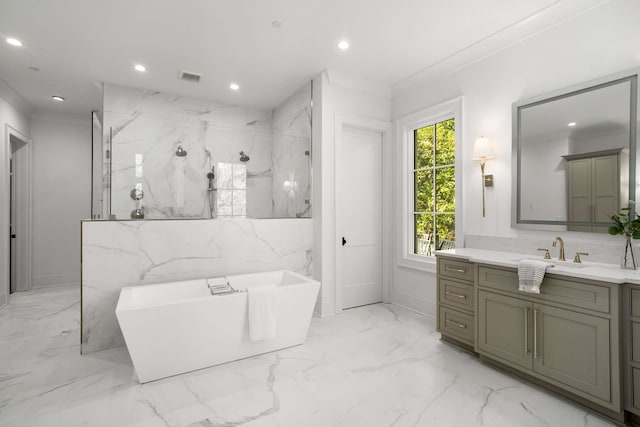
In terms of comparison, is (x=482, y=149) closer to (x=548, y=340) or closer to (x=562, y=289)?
(x=562, y=289)

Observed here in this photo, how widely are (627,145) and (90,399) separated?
3871 millimetres

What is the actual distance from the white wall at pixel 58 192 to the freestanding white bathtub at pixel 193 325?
11.0 feet

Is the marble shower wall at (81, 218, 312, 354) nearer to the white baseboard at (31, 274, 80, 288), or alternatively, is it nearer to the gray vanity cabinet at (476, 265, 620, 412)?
the gray vanity cabinet at (476, 265, 620, 412)

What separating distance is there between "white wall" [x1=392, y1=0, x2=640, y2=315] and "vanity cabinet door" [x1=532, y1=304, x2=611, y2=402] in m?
0.75

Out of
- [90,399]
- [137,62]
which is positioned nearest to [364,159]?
[137,62]

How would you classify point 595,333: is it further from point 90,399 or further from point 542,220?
point 90,399

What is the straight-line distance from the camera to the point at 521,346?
2.11 m

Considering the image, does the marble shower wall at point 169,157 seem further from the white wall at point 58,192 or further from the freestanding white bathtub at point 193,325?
the white wall at point 58,192

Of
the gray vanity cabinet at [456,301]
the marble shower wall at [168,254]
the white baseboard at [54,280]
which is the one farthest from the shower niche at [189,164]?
the white baseboard at [54,280]

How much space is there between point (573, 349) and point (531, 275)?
47 centimetres

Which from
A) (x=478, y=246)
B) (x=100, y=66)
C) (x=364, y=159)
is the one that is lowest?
(x=478, y=246)

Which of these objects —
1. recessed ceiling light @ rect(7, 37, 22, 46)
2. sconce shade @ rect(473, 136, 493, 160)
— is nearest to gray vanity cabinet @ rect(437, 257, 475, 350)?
sconce shade @ rect(473, 136, 493, 160)

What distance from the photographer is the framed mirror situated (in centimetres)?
207

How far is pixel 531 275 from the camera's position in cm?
201
